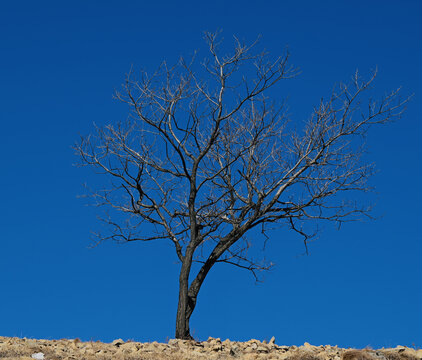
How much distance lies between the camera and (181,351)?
10.9 m

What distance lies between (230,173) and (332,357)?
20.7 ft

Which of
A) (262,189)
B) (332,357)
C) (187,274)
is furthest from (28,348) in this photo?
(262,189)

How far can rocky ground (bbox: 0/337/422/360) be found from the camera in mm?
10109

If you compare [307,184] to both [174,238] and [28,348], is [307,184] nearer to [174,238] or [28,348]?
[174,238]

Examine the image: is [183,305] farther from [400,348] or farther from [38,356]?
[400,348]

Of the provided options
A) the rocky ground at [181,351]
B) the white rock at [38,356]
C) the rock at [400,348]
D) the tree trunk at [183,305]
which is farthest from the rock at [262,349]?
the white rock at [38,356]

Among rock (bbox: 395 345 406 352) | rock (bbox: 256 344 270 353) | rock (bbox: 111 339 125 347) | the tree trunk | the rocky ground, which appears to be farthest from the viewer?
the tree trunk

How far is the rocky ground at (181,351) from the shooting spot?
33.2ft

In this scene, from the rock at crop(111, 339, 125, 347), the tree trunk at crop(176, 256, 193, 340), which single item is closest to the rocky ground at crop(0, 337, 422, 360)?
the rock at crop(111, 339, 125, 347)

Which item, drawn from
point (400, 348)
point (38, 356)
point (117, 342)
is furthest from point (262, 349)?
point (38, 356)

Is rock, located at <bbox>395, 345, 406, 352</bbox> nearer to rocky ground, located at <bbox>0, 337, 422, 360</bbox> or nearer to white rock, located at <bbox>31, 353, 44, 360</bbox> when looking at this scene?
rocky ground, located at <bbox>0, 337, 422, 360</bbox>

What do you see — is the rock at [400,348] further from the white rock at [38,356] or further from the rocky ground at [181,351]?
the white rock at [38,356]

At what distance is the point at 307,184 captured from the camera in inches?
583

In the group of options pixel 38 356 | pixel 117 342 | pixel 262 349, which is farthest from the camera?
pixel 117 342
